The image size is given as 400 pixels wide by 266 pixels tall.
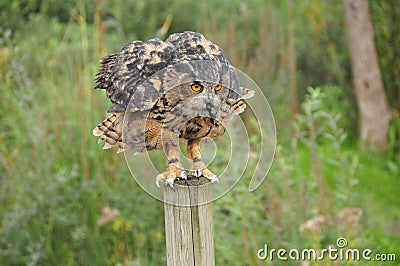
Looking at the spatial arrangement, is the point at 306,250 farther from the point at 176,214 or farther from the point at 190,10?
the point at 190,10

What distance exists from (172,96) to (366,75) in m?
3.98

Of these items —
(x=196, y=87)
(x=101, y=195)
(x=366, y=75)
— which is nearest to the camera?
(x=196, y=87)

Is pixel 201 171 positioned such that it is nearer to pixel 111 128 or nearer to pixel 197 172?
pixel 197 172

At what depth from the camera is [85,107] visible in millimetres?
3844

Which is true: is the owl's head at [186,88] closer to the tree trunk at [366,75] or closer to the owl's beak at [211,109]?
the owl's beak at [211,109]

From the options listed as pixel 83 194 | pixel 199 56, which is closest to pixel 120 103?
pixel 199 56

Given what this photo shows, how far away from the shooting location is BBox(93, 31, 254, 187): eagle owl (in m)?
1.74

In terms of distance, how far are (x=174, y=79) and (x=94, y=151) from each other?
2.05m

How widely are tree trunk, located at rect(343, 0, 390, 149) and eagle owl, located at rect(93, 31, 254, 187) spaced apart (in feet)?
12.1

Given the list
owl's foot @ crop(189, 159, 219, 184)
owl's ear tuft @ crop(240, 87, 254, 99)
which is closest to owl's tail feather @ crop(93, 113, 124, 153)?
owl's foot @ crop(189, 159, 219, 184)

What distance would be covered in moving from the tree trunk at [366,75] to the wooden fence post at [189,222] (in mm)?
3780

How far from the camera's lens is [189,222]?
6.26 feet

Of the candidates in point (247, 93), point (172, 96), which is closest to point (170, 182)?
point (172, 96)

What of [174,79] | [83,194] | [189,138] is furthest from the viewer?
[83,194]
